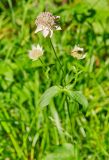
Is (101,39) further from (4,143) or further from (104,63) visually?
(4,143)

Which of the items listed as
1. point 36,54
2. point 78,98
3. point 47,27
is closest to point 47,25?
point 47,27

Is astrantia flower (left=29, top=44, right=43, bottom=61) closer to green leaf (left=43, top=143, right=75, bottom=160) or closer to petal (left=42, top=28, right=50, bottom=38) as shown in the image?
petal (left=42, top=28, right=50, bottom=38)

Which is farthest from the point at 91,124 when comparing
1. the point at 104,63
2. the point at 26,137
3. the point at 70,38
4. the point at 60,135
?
the point at 70,38

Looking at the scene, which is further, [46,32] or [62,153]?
[62,153]

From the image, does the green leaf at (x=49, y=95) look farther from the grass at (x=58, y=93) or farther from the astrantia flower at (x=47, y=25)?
the astrantia flower at (x=47, y=25)

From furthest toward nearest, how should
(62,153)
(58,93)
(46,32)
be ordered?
(62,153), (58,93), (46,32)

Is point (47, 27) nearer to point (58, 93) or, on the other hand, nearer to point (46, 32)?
point (46, 32)

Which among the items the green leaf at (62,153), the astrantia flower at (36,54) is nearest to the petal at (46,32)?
the astrantia flower at (36,54)
